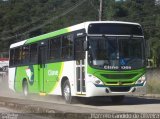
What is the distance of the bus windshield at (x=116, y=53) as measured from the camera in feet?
63.8

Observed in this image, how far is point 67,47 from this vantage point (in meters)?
21.5

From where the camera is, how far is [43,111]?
642 inches

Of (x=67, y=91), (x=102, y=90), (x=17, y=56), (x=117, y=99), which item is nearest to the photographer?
(x=102, y=90)

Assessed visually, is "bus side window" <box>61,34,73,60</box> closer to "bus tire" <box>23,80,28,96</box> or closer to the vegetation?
"bus tire" <box>23,80,28,96</box>

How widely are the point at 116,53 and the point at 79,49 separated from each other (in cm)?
163

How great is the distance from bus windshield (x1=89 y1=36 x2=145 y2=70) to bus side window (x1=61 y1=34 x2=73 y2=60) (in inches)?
69.4

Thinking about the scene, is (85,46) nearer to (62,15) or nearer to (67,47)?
(67,47)

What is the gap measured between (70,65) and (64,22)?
67341mm

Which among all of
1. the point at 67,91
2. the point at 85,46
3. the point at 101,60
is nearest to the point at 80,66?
the point at 101,60

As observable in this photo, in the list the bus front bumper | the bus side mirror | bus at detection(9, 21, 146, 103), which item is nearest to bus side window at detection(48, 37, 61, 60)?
bus at detection(9, 21, 146, 103)

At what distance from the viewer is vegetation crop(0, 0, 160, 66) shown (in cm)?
7738

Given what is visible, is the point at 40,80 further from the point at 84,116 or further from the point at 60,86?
the point at 84,116

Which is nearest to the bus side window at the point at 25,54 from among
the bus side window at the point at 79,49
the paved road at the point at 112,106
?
the paved road at the point at 112,106

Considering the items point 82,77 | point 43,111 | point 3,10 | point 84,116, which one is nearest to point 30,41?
point 82,77
